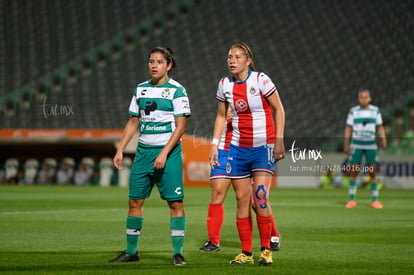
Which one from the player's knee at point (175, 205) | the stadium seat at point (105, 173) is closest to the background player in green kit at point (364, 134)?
the player's knee at point (175, 205)

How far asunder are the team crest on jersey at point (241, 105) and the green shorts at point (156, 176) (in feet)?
2.17

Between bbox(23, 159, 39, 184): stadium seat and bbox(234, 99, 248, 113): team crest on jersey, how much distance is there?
18.7 metres

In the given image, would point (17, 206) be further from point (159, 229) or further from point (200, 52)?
point (200, 52)

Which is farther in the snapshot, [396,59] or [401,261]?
[396,59]

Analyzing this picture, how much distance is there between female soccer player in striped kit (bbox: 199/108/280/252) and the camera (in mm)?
6762

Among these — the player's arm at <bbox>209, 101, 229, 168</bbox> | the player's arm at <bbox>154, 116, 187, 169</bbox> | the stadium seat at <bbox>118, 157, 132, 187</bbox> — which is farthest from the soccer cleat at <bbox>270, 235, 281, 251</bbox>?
the stadium seat at <bbox>118, 157, 132, 187</bbox>

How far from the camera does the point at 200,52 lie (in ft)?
98.7

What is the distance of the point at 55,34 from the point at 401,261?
27.1 meters

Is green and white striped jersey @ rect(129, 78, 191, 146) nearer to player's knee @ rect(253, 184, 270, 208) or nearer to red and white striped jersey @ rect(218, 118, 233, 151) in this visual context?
red and white striped jersey @ rect(218, 118, 233, 151)

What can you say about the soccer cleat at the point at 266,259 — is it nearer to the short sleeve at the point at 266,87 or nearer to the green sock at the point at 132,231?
the green sock at the point at 132,231

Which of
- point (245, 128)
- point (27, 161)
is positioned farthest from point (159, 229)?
point (27, 161)

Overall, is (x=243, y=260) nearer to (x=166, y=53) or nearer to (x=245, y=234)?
(x=245, y=234)

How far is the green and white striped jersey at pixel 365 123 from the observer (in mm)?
13570

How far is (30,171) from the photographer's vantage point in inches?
953
